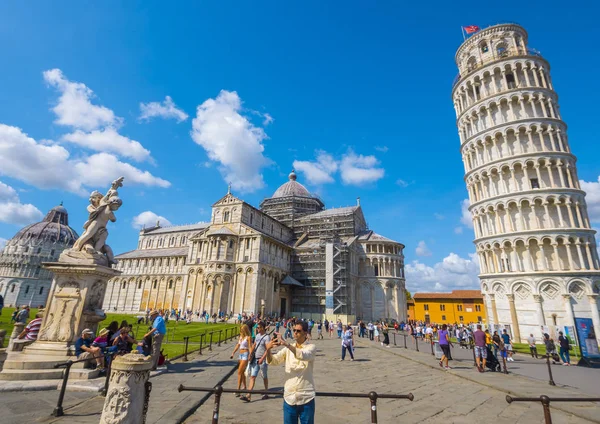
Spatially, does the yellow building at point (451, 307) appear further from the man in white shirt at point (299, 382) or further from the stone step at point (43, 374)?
the man in white shirt at point (299, 382)

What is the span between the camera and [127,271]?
56.6m

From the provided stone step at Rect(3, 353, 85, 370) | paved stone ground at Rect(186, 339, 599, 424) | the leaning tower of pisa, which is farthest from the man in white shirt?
the leaning tower of pisa

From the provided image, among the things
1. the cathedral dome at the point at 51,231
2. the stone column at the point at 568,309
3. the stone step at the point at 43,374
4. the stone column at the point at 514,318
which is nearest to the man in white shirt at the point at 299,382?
the stone step at the point at 43,374

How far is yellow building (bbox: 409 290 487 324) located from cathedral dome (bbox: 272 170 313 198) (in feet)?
104

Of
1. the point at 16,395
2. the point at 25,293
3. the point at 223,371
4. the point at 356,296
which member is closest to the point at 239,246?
the point at 356,296

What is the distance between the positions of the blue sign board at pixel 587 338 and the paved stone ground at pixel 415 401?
756cm

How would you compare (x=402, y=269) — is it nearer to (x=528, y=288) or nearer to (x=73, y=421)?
(x=528, y=288)

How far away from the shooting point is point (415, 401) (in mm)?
7441

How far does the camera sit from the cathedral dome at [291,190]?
61456 mm

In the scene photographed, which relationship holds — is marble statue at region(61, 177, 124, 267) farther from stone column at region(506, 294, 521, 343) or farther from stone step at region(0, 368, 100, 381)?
stone column at region(506, 294, 521, 343)

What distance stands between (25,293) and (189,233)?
52511 mm

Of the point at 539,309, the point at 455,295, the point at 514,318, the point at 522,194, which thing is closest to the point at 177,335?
the point at 514,318

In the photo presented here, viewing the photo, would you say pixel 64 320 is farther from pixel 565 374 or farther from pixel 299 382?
pixel 565 374

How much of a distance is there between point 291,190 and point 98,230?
5350 centimetres
